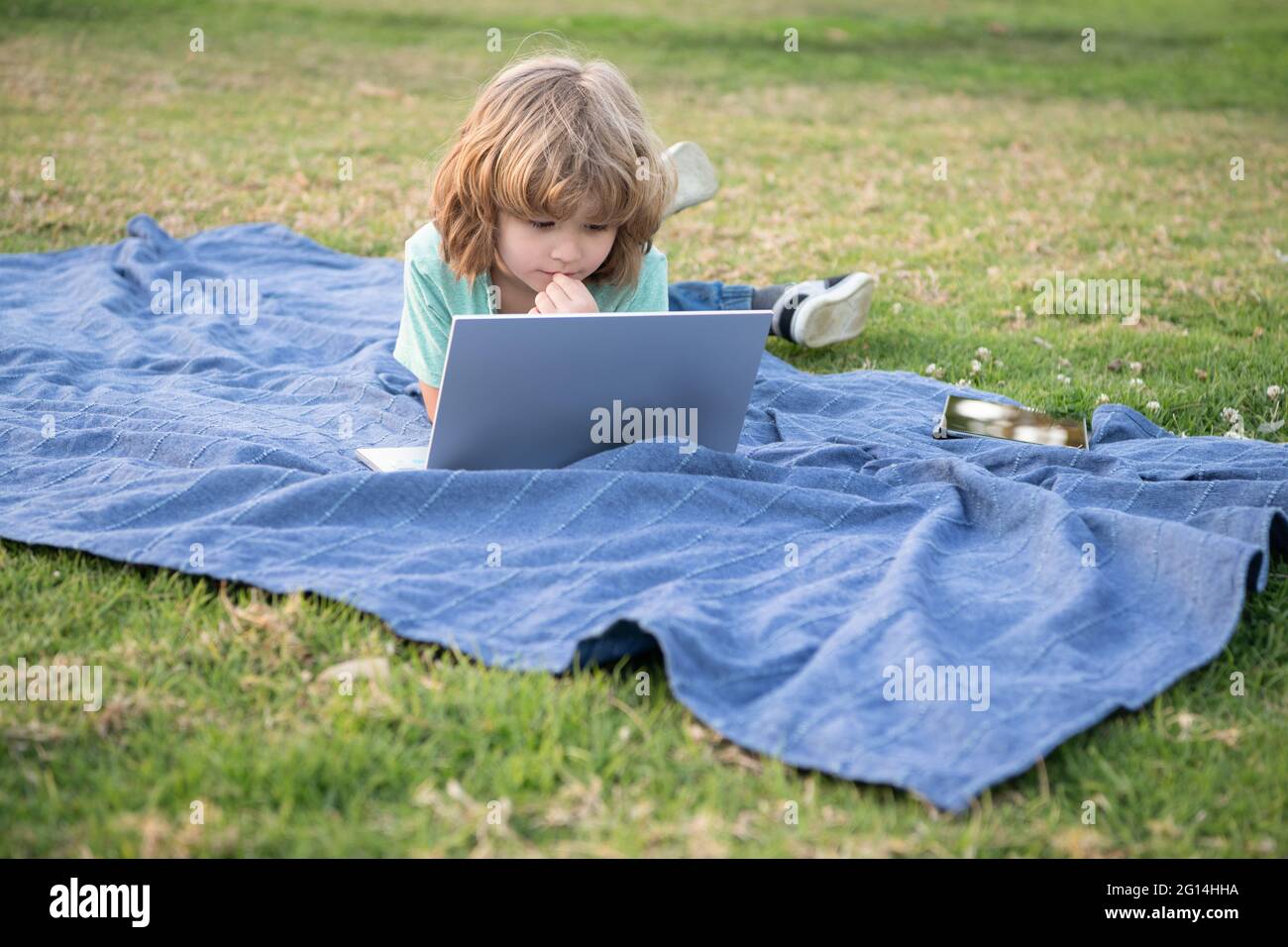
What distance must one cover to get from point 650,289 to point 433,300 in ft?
2.46

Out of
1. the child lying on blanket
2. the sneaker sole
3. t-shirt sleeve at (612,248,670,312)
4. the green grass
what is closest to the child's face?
the child lying on blanket

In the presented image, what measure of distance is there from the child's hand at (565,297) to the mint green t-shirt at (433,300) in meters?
0.30

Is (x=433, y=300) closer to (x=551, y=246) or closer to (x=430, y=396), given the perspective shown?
(x=430, y=396)

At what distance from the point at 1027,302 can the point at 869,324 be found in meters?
0.98

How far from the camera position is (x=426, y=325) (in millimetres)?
4223

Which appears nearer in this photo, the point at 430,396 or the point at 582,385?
the point at 582,385

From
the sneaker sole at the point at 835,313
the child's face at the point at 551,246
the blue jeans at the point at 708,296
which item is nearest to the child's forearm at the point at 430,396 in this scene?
the child's face at the point at 551,246

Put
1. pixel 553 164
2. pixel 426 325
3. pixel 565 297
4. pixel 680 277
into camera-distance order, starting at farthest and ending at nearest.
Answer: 1. pixel 680 277
2. pixel 426 325
3. pixel 565 297
4. pixel 553 164

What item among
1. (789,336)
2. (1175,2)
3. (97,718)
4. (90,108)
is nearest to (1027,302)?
(789,336)

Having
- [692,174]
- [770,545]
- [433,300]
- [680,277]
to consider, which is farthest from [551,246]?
[680,277]

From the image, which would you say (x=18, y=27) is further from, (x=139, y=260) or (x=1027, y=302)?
(x=1027, y=302)

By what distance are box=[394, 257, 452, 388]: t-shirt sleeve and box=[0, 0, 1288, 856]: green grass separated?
1.21m

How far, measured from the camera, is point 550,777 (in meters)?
2.50

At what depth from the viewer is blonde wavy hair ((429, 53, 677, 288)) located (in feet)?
12.4
